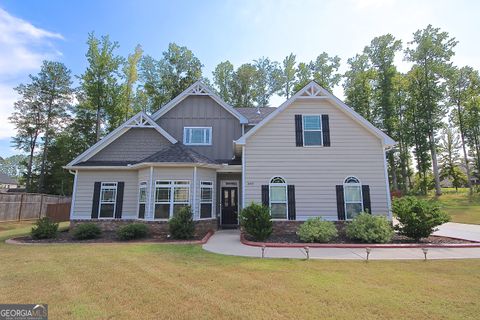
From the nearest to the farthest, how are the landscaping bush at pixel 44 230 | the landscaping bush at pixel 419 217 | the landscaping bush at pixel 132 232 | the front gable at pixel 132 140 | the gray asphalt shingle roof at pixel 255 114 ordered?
the landscaping bush at pixel 419 217, the landscaping bush at pixel 132 232, the landscaping bush at pixel 44 230, the front gable at pixel 132 140, the gray asphalt shingle roof at pixel 255 114

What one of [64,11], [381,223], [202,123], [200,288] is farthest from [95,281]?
[202,123]

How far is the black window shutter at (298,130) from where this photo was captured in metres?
12.2

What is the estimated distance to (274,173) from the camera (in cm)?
1192

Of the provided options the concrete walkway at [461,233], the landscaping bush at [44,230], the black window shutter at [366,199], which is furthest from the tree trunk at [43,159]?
the concrete walkway at [461,233]

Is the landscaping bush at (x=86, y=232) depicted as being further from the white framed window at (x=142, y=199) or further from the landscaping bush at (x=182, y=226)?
the landscaping bush at (x=182, y=226)

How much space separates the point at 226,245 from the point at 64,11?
10.8 m

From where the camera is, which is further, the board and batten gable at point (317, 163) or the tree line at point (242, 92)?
the tree line at point (242, 92)

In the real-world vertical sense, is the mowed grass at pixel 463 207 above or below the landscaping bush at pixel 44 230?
above

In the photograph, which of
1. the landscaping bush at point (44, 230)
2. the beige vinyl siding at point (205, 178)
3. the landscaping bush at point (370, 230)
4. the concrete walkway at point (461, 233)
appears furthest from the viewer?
the beige vinyl siding at point (205, 178)

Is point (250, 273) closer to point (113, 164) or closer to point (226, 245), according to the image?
point (226, 245)

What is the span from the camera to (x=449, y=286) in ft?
15.7

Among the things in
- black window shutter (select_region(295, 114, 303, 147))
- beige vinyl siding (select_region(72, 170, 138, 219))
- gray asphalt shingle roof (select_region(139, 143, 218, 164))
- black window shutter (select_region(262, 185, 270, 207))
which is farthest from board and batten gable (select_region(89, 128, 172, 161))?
black window shutter (select_region(295, 114, 303, 147))

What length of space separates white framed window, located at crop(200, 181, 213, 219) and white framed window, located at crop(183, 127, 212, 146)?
3250 mm

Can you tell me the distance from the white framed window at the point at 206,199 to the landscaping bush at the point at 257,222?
3114 mm
